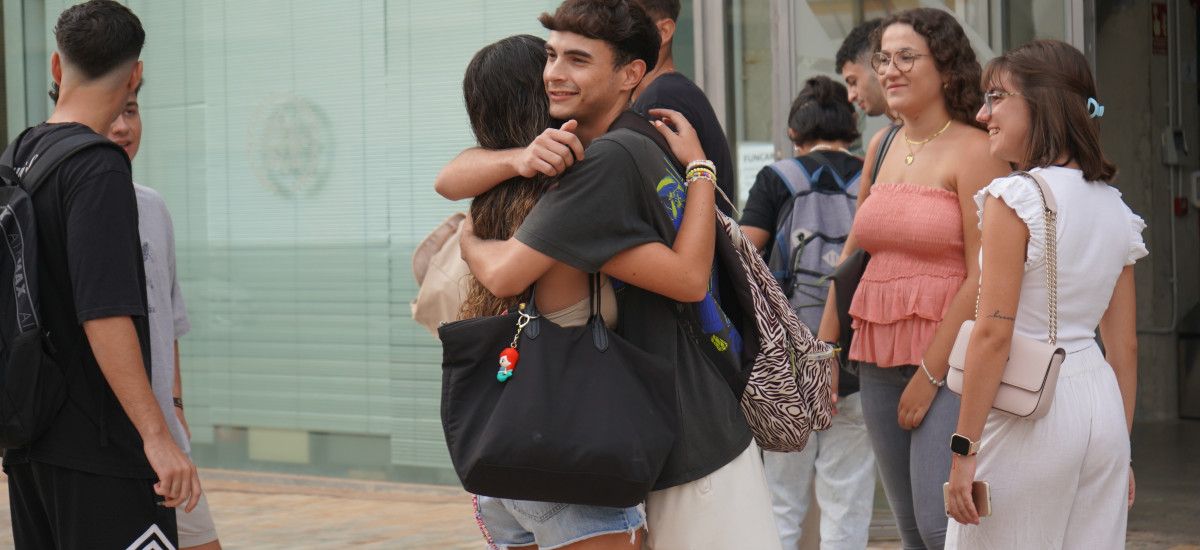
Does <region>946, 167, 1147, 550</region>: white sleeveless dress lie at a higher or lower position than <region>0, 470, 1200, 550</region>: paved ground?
→ higher

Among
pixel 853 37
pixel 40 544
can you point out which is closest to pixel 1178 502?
pixel 853 37

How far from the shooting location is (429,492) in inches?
297

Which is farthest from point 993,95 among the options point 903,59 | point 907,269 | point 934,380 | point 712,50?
point 712,50

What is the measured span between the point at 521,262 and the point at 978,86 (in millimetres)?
1826

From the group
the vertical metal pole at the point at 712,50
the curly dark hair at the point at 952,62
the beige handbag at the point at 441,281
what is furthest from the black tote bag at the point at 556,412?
the vertical metal pole at the point at 712,50

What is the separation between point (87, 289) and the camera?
2766 mm

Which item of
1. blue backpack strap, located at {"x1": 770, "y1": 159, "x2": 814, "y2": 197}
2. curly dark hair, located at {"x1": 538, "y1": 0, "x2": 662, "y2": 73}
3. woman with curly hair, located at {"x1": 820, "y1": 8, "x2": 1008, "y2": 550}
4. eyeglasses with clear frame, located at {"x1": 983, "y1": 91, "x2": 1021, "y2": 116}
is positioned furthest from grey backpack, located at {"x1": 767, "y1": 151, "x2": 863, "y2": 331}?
curly dark hair, located at {"x1": 538, "y1": 0, "x2": 662, "y2": 73}

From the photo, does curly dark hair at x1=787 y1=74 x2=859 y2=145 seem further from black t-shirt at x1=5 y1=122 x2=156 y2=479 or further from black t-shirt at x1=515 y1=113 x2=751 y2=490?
black t-shirt at x1=5 y1=122 x2=156 y2=479

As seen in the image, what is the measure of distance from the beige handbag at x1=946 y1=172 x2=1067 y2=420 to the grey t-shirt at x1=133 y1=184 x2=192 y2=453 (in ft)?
7.17

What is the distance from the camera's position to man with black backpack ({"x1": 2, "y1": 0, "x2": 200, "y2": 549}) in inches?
109

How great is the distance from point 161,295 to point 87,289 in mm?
908

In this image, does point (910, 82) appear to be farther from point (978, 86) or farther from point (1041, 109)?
point (1041, 109)

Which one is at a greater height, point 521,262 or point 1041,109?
point 1041,109

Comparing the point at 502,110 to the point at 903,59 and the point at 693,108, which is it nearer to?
the point at 693,108
